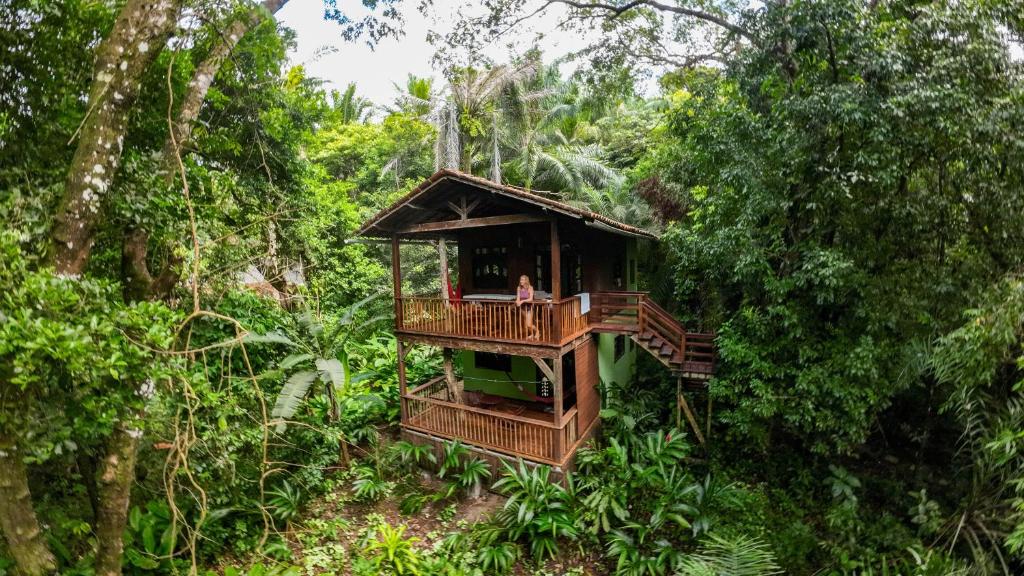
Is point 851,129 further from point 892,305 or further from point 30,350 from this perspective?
point 30,350

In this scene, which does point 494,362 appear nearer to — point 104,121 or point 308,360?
point 308,360

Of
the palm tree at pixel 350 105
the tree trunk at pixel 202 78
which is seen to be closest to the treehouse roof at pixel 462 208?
the tree trunk at pixel 202 78

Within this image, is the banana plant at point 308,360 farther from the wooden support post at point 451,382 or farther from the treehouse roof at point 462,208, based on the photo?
the wooden support post at point 451,382

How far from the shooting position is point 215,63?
5.10 meters

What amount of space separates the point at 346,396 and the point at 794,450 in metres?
10.6

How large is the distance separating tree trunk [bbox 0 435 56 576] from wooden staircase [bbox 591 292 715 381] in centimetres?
959

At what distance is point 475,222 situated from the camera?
30.0 ft

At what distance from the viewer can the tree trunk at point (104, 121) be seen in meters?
3.66

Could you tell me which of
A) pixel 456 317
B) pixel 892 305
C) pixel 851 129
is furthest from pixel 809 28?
pixel 456 317

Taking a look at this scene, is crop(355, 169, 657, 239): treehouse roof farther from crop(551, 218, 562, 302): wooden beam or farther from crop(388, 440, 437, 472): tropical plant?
crop(388, 440, 437, 472): tropical plant

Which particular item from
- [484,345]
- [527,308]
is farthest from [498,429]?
[527,308]

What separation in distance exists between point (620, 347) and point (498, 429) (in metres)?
5.57

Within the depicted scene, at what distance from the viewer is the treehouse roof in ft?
28.3

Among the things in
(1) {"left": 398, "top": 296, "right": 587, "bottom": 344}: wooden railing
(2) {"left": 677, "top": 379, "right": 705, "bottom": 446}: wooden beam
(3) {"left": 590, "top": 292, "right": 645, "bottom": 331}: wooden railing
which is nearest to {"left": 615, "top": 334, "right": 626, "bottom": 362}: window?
(3) {"left": 590, "top": 292, "right": 645, "bottom": 331}: wooden railing
